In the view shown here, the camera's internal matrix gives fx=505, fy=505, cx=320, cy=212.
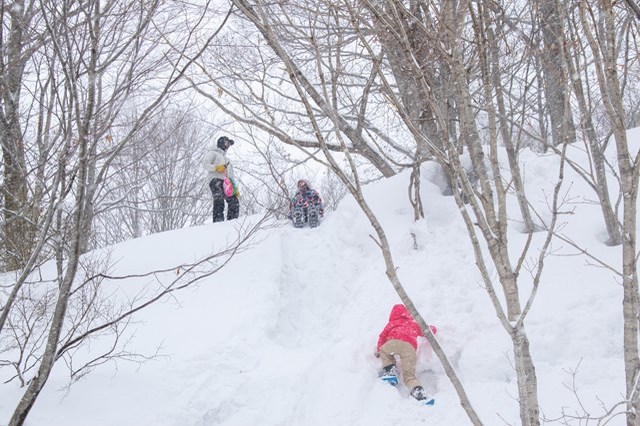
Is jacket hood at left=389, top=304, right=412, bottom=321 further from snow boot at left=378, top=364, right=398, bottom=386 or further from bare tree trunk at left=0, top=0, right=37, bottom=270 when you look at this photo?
bare tree trunk at left=0, top=0, right=37, bottom=270

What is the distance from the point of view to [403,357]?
4.67m

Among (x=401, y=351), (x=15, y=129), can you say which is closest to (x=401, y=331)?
(x=401, y=351)

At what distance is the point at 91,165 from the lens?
318 centimetres

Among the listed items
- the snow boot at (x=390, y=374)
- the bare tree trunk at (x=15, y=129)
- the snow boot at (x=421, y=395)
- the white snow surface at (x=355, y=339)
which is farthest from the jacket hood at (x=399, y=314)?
the bare tree trunk at (x=15, y=129)

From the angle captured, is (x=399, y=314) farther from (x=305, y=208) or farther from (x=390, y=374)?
(x=305, y=208)

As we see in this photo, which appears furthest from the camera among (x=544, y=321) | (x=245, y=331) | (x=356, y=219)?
(x=356, y=219)

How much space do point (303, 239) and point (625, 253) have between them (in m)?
6.70

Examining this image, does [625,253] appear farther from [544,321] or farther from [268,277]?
[268,277]

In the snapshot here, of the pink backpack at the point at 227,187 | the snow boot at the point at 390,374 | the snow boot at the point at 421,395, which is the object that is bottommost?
the snow boot at the point at 421,395

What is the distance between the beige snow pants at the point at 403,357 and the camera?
179 inches

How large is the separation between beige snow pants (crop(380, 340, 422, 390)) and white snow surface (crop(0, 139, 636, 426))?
16cm

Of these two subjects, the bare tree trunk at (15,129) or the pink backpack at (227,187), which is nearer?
the bare tree trunk at (15,129)

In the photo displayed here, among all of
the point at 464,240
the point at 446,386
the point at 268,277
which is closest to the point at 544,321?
the point at 446,386

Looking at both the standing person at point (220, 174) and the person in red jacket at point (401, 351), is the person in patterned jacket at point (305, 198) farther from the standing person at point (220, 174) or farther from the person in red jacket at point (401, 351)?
the person in red jacket at point (401, 351)
